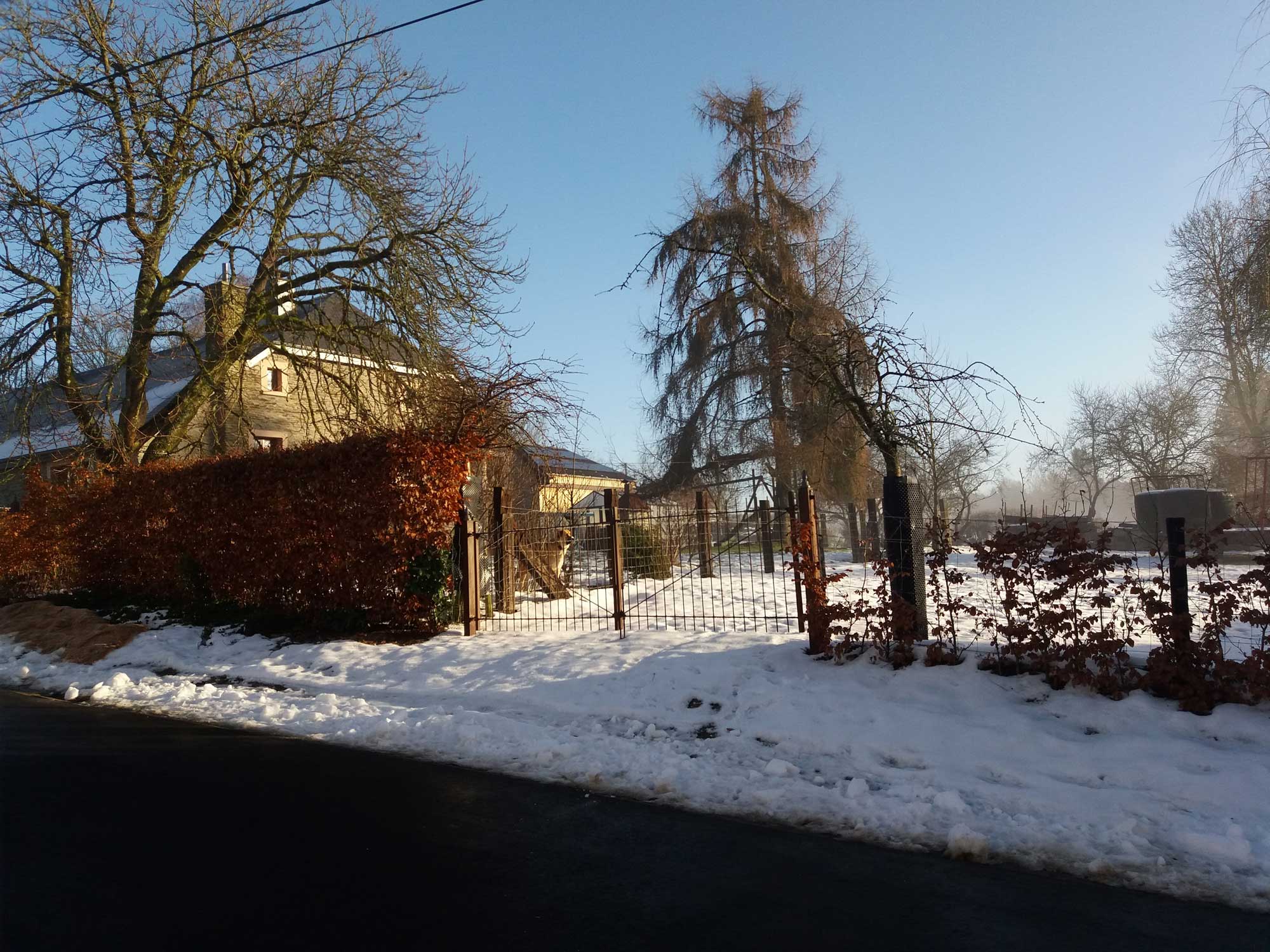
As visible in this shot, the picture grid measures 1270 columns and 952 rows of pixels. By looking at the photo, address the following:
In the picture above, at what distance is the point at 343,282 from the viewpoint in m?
16.1

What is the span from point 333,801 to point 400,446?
6105 mm

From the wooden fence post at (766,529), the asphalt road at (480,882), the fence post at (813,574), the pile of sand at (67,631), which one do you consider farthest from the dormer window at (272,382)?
the asphalt road at (480,882)

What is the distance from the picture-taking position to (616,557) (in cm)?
1005

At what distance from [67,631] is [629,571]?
8908 millimetres

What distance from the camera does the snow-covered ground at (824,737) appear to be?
451cm

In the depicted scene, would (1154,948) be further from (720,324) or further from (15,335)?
(720,324)

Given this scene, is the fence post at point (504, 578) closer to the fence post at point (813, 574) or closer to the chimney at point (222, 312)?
the fence post at point (813, 574)

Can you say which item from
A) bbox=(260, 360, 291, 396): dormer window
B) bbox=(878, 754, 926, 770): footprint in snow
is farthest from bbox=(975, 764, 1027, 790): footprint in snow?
bbox=(260, 360, 291, 396): dormer window

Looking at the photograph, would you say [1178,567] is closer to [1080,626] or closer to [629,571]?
[1080,626]

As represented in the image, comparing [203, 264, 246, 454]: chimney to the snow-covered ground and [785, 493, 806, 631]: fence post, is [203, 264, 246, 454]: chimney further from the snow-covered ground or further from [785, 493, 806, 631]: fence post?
[785, 493, 806, 631]: fence post

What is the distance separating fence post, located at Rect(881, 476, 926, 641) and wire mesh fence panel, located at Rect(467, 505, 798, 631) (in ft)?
4.89

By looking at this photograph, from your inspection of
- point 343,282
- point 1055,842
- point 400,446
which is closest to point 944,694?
point 1055,842

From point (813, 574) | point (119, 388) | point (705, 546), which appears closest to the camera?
point (813, 574)

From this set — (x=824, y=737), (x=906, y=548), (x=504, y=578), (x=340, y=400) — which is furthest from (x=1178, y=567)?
(x=340, y=400)
